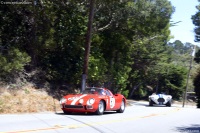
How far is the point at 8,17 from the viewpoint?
20172 millimetres

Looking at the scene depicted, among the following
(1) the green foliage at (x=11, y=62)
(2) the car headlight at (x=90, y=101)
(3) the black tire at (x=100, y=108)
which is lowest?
(3) the black tire at (x=100, y=108)

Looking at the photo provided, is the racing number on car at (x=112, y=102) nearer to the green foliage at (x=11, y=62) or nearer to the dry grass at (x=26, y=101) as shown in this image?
the dry grass at (x=26, y=101)

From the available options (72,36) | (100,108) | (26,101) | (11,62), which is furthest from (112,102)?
(72,36)

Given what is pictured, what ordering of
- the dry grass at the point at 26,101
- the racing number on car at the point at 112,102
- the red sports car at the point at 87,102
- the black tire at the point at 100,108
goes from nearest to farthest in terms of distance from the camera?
1. the dry grass at the point at 26,101
2. the red sports car at the point at 87,102
3. the black tire at the point at 100,108
4. the racing number on car at the point at 112,102

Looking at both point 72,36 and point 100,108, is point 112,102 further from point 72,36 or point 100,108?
point 72,36

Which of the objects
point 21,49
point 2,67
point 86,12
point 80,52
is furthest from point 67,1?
point 2,67

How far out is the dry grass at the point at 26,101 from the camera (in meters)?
15.2

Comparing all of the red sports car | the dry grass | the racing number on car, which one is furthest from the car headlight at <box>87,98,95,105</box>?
the dry grass

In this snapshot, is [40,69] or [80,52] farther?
[80,52]

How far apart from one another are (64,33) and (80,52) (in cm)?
167

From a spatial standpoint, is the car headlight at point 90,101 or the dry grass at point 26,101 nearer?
the dry grass at point 26,101

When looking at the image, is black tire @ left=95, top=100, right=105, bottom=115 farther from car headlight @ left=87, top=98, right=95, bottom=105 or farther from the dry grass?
the dry grass

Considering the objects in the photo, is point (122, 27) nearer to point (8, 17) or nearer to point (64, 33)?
point (64, 33)

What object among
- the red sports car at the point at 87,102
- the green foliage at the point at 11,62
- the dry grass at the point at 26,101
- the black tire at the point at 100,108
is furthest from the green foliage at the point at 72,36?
the black tire at the point at 100,108
